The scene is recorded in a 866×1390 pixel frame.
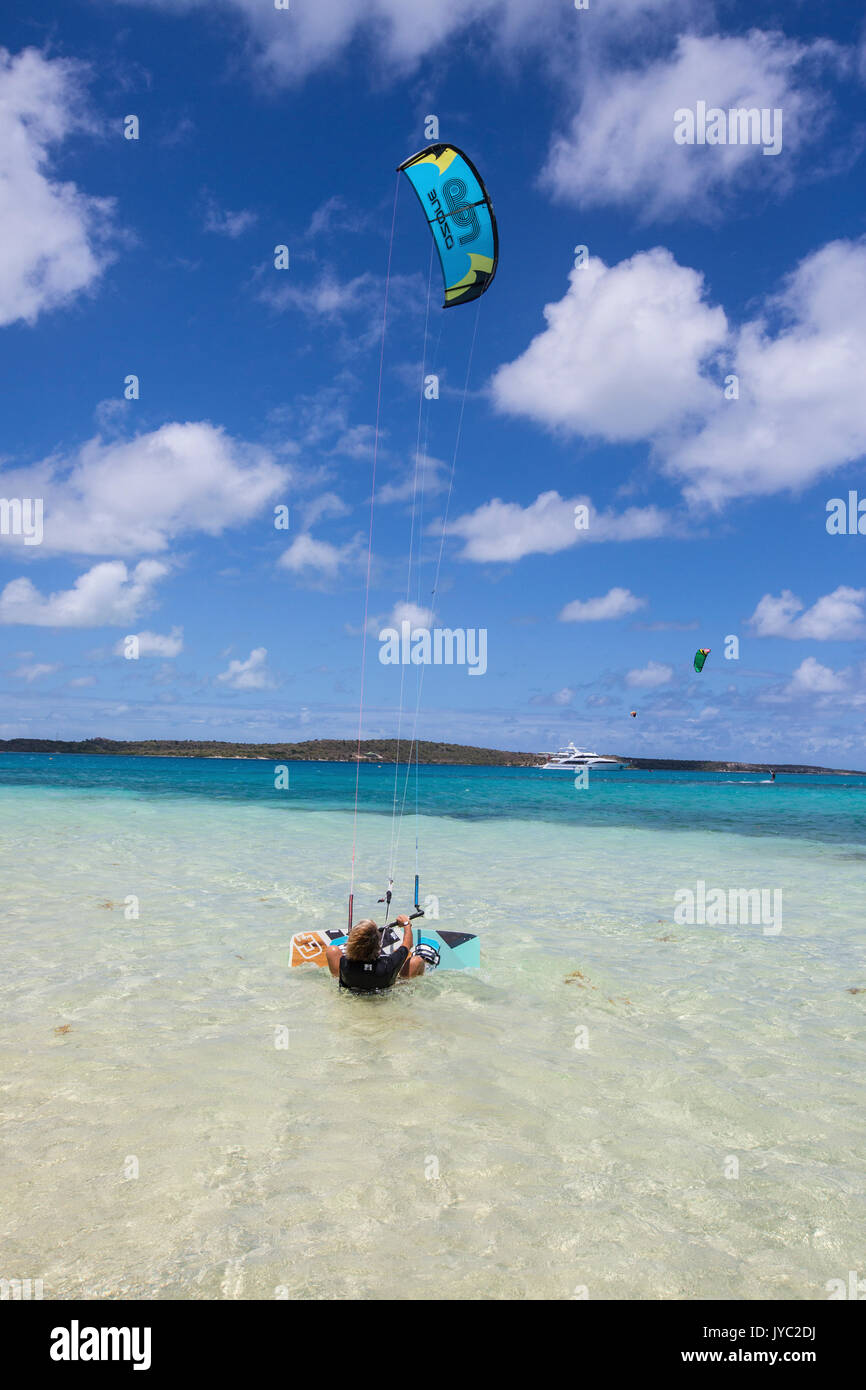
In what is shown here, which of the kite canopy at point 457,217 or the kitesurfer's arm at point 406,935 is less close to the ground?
the kite canopy at point 457,217

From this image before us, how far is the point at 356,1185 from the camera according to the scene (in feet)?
15.4

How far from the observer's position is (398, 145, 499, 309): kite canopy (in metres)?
10.5

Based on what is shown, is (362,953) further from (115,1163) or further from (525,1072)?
(115,1163)

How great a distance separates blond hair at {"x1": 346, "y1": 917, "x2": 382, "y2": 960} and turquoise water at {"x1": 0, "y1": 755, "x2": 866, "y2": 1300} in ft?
1.89

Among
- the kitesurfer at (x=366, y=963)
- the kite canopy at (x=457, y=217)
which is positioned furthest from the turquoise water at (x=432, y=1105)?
the kite canopy at (x=457, y=217)

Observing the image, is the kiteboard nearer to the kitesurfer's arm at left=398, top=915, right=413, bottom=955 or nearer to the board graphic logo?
the board graphic logo

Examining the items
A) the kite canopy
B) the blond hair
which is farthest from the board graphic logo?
the kite canopy

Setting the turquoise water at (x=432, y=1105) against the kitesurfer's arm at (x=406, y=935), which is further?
the kitesurfer's arm at (x=406, y=935)

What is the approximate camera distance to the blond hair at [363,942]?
8422mm

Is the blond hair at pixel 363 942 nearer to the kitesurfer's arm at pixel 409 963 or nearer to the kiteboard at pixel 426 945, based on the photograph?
the kiteboard at pixel 426 945
